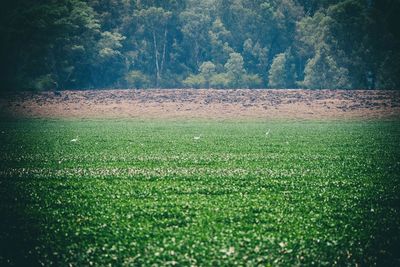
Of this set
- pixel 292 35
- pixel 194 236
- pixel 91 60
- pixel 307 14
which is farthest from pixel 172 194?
pixel 307 14

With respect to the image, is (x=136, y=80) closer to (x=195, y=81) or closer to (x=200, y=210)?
(x=195, y=81)

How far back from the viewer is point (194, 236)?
9.52m

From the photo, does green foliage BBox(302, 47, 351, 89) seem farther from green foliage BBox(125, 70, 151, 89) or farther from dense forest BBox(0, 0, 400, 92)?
green foliage BBox(125, 70, 151, 89)

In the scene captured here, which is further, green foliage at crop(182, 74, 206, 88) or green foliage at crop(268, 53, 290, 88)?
green foliage at crop(182, 74, 206, 88)

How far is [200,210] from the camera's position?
11688mm

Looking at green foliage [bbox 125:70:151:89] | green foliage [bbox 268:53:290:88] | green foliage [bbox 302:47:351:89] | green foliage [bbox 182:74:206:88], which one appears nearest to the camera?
green foliage [bbox 302:47:351:89]

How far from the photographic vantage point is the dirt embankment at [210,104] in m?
64.2

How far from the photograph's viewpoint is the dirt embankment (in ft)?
211

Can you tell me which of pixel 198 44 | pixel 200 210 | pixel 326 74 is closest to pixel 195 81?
pixel 198 44

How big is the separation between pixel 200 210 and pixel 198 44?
335 feet

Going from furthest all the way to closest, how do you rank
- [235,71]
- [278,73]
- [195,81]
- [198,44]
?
1. [198,44]
2. [195,81]
3. [278,73]
4. [235,71]

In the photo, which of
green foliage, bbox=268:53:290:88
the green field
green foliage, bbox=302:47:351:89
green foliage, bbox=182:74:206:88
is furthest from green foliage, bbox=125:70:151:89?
the green field

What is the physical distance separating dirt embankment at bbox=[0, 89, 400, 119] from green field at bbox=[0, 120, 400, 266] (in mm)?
43384

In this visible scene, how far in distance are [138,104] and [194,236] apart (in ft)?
204
